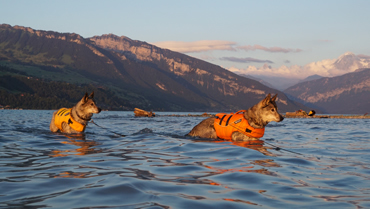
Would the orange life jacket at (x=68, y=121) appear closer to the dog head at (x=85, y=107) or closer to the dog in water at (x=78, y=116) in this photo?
the dog in water at (x=78, y=116)

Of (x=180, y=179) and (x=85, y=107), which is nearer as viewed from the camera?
(x=180, y=179)

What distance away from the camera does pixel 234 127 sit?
16156 mm

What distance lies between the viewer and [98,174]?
25.6ft

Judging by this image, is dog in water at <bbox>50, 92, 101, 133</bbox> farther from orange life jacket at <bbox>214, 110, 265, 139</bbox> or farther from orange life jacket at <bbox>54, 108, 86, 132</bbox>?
orange life jacket at <bbox>214, 110, 265, 139</bbox>

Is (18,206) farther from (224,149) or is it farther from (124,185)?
(224,149)

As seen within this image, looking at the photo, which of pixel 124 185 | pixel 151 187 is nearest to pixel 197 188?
pixel 151 187

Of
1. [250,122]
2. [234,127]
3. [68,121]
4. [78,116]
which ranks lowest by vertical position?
[68,121]

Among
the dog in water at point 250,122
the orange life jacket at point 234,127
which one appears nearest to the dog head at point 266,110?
the dog in water at point 250,122

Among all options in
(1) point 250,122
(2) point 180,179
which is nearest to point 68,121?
(1) point 250,122

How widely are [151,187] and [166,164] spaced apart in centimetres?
292

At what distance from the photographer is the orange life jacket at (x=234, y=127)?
52.6 feet

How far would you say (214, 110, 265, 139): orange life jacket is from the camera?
16031mm

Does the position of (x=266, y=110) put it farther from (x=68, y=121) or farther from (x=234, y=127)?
(x=68, y=121)

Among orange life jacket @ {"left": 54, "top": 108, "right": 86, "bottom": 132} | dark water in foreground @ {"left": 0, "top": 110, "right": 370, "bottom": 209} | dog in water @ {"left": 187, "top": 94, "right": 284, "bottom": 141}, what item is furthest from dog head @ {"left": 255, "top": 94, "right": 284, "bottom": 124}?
orange life jacket @ {"left": 54, "top": 108, "right": 86, "bottom": 132}
